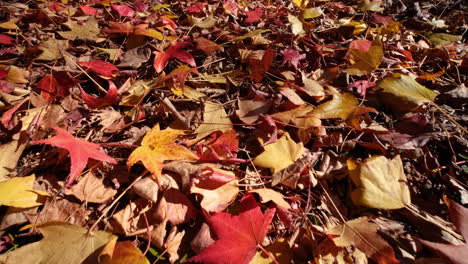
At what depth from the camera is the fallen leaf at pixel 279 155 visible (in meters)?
0.73

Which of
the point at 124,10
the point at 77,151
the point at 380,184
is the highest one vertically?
the point at 124,10

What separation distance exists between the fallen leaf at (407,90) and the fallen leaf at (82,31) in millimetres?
1247

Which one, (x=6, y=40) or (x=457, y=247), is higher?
(x=6, y=40)

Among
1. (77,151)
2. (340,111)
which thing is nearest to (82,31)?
(77,151)

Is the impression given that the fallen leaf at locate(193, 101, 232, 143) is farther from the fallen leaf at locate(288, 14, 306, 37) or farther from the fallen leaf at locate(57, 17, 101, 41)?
the fallen leaf at locate(57, 17, 101, 41)

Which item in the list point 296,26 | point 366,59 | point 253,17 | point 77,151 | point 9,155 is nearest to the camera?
point 77,151

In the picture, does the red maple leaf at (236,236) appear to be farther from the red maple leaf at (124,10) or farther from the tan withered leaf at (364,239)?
the red maple leaf at (124,10)

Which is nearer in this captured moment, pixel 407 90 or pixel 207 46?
pixel 407 90

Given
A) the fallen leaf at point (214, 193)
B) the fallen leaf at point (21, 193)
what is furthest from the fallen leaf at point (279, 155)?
the fallen leaf at point (21, 193)

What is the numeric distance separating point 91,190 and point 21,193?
0.54 ft

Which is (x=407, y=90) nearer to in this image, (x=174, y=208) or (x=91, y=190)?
(x=174, y=208)

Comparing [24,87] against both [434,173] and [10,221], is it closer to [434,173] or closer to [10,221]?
[10,221]

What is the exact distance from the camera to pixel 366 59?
0.94m

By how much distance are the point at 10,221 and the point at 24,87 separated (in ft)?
1.84
